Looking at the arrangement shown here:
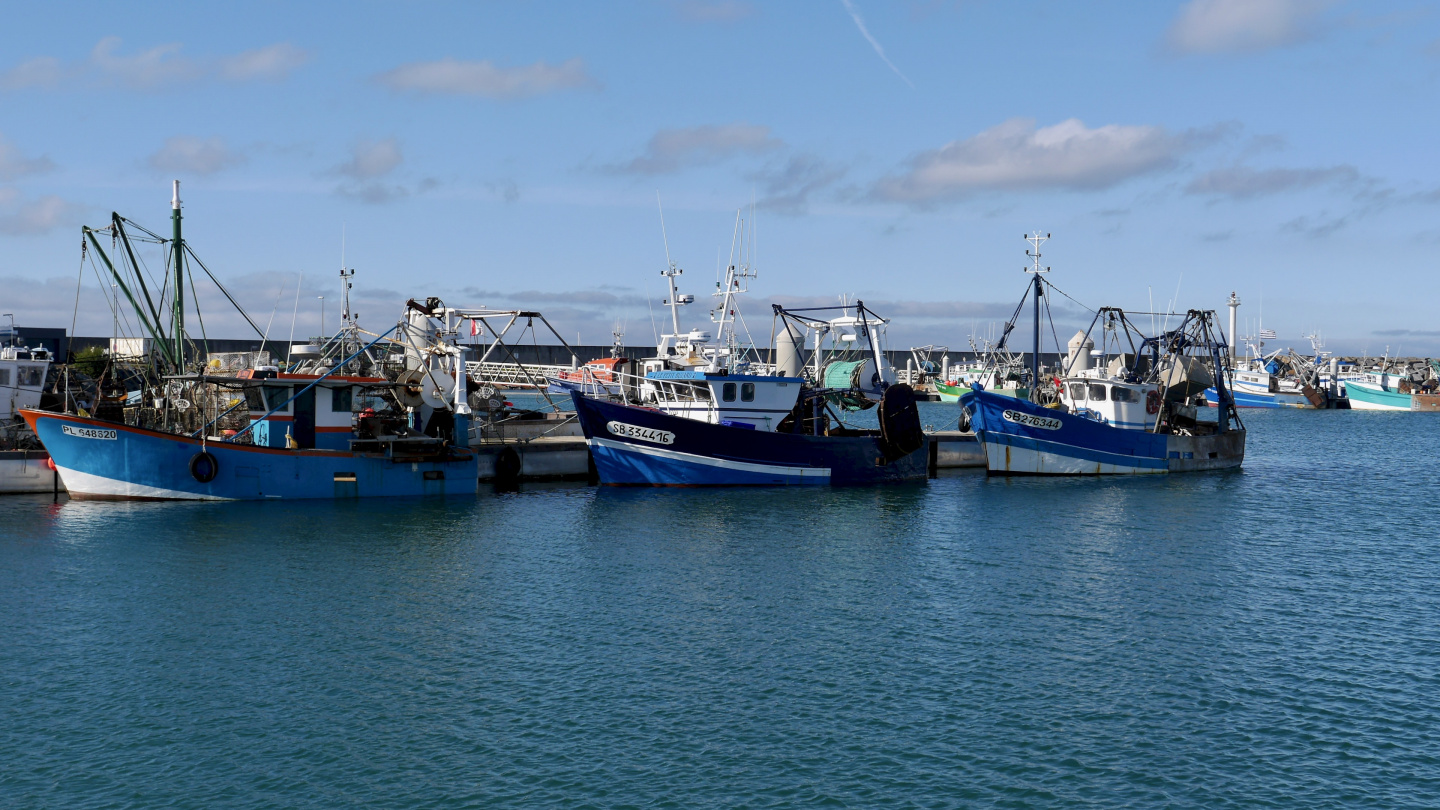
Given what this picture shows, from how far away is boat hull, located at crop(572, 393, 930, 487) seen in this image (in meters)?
36.0

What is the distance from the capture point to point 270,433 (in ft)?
108

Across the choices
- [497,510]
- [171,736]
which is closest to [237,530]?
[497,510]

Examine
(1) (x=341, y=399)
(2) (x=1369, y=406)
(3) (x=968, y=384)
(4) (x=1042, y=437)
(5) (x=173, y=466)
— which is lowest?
(5) (x=173, y=466)

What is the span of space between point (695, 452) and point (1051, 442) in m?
15.1

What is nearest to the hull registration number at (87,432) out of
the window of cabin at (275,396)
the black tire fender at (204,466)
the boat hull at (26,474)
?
the black tire fender at (204,466)

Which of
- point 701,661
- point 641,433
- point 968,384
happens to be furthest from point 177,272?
point 968,384

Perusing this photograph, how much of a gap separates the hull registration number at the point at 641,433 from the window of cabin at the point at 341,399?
8057 millimetres

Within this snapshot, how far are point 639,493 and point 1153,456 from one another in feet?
72.3

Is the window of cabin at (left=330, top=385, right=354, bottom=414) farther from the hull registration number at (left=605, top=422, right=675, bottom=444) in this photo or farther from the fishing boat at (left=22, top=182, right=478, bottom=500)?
the hull registration number at (left=605, top=422, right=675, bottom=444)

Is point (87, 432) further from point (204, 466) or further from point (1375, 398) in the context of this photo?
point (1375, 398)

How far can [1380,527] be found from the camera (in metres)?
32.0

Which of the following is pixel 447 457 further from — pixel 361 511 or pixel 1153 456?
pixel 1153 456

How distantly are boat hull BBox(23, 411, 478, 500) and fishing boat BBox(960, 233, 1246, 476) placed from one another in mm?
23334

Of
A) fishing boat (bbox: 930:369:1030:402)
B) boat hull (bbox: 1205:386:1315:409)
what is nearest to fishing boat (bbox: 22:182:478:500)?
fishing boat (bbox: 930:369:1030:402)
